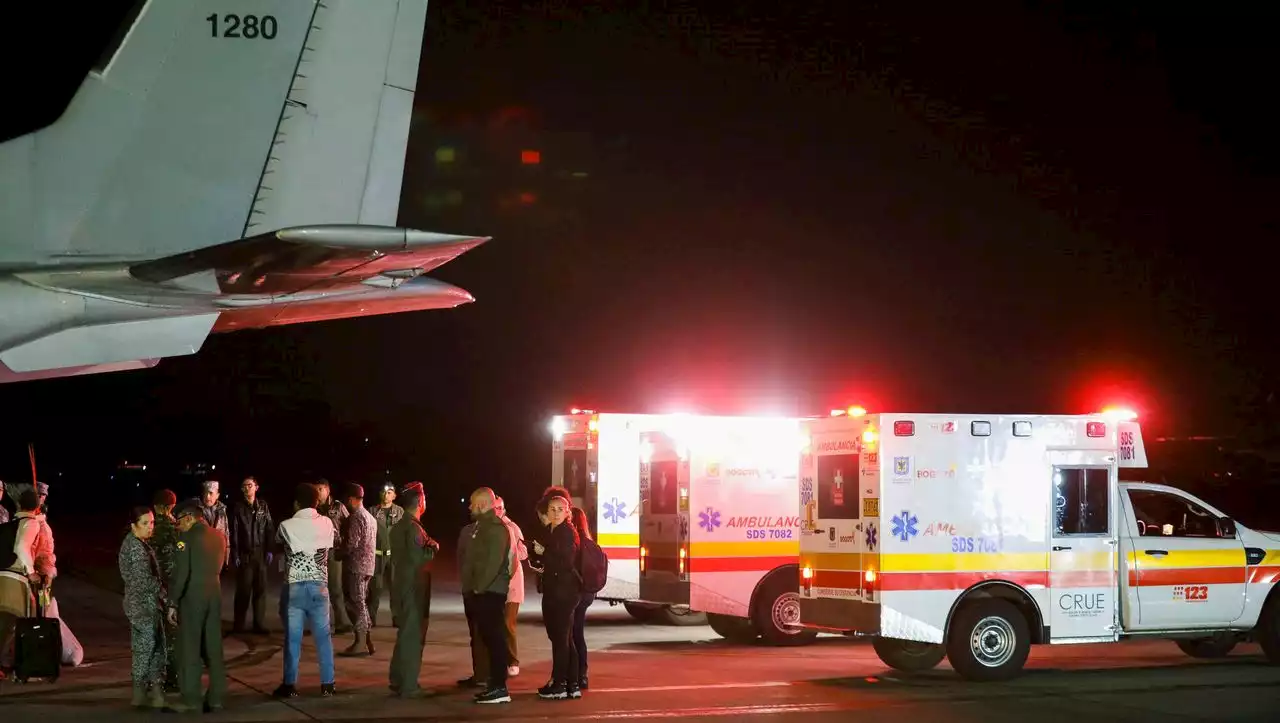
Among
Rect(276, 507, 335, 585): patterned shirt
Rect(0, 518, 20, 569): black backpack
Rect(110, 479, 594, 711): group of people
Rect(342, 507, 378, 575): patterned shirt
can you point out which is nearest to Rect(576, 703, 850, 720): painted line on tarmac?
Rect(110, 479, 594, 711): group of people

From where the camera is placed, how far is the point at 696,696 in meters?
11.9

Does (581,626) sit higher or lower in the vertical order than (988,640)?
higher

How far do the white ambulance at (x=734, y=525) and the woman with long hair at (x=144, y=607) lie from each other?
254 inches

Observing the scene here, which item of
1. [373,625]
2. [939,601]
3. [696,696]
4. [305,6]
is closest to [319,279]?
[305,6]

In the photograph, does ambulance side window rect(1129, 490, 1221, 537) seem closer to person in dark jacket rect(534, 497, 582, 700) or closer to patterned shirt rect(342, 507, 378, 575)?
person in dark jacket rect(534, 497, 582, 700)

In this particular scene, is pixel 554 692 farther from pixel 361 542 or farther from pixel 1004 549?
pixel 361 542

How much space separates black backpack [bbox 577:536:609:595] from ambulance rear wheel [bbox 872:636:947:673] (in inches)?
119

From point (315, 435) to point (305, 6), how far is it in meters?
67.8

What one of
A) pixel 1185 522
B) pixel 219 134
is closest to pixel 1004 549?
pixel 1185 522

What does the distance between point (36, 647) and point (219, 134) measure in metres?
5.06

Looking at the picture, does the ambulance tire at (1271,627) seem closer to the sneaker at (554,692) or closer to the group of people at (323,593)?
the group of people at (323,593)

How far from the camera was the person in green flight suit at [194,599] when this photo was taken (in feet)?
35.2

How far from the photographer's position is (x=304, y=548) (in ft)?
38.3

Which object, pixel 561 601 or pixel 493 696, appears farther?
pixel 561 601
